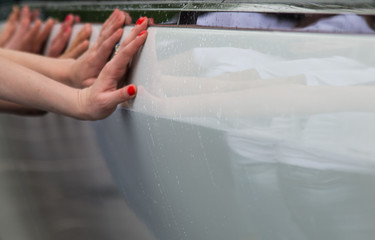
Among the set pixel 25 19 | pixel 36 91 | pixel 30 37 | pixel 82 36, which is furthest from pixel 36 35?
pixel 36 91

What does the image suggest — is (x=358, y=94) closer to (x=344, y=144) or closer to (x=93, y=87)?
(x=344, y=144)

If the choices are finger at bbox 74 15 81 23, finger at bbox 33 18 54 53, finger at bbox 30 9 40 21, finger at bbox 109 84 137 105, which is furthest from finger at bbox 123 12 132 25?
finger at bbox 30 9 40 21

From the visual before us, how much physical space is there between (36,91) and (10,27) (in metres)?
0.51

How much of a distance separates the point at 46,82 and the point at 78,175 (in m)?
0.17

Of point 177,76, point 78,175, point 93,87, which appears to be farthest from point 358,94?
point 78,175

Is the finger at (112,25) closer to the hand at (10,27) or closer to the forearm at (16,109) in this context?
the forearm at (16,109)

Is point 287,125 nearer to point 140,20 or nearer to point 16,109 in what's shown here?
point 140,20

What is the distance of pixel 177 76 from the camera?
0.51 meters

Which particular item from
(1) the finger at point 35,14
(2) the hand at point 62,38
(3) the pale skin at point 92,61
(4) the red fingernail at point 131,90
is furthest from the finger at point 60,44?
(4) the red fingernail at point 131,90

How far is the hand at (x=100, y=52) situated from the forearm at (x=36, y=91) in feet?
0.12

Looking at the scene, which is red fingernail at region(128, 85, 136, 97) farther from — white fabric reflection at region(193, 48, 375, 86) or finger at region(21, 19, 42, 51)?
finger at region(21, 19, 42, 51)

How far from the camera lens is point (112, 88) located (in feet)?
1.96

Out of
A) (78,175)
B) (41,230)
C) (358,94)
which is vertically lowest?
(41,230)

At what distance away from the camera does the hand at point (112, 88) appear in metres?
0.57
